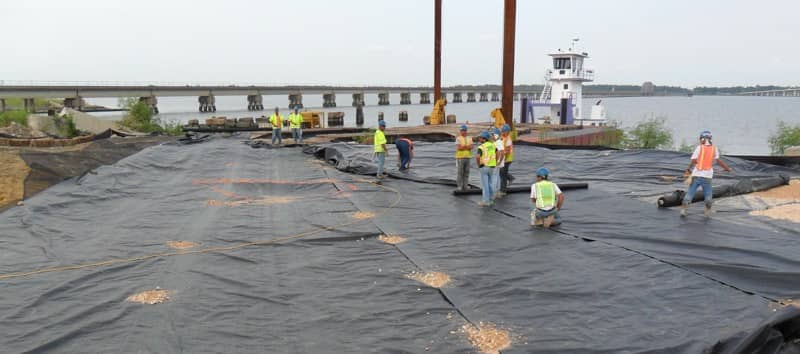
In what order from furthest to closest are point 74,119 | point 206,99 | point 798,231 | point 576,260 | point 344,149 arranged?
point 206,99 → point 74,119 → point 344,149 → point 798,231 → point 576,260

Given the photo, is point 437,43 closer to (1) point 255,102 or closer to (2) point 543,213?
(2) point 543,213

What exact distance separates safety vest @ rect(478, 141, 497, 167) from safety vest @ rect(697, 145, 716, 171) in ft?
11.5

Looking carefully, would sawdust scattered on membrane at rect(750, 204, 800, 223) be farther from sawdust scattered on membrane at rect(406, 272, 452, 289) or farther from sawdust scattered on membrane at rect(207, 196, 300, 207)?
sawdust scattered on membrane at rect(207, 196, 300, 207)

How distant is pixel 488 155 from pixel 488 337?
586 cm

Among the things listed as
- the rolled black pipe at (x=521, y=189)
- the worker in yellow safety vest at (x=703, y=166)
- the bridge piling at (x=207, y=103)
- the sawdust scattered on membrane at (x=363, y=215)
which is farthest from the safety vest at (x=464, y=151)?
the bridge piling at (x=207, y=103)

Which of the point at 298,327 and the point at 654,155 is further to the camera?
the point at 654,155

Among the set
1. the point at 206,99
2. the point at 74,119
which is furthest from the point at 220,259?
the point at 206,99

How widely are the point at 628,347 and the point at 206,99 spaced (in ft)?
342

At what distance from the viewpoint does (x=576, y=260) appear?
6848 mm

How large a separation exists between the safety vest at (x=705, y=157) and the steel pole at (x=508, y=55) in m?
9.54

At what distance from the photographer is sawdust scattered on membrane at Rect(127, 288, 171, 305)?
5.44 m

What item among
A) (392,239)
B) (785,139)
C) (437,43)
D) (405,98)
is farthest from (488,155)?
(405,98)

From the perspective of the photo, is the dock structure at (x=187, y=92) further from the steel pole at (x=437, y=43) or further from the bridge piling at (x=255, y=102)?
the steel pole at (x=437, y=43)

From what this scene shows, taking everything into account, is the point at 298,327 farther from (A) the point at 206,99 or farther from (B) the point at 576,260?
(A) the point at 206,99
